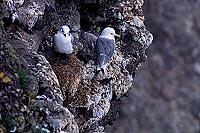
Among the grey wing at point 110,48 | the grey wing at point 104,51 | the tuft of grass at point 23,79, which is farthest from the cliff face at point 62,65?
the grey wing at point 110,48

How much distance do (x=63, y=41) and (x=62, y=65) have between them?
32 centimetres

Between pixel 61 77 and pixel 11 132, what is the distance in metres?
2.21

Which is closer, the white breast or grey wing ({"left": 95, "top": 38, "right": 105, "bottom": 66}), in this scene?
the white breast

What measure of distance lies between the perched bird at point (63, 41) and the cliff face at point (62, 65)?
138 millimetres

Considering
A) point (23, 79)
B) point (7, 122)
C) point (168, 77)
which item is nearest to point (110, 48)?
point (23, 79)

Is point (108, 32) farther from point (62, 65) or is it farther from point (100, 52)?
point (62, 65)

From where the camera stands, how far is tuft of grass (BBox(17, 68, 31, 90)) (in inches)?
227

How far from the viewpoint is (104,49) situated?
8000 mm

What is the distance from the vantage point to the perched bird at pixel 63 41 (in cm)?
751

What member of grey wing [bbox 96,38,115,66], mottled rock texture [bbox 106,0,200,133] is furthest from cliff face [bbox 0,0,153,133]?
mottled rock texture [bbox 106,0,200,133]

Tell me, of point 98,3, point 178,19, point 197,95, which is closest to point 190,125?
point 197,95

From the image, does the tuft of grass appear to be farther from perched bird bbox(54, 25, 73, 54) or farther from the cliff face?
perched bird bbox(54, 25, 73, 54)

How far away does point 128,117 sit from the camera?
21.3 meters

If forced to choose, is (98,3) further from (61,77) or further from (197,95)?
(197,95)
